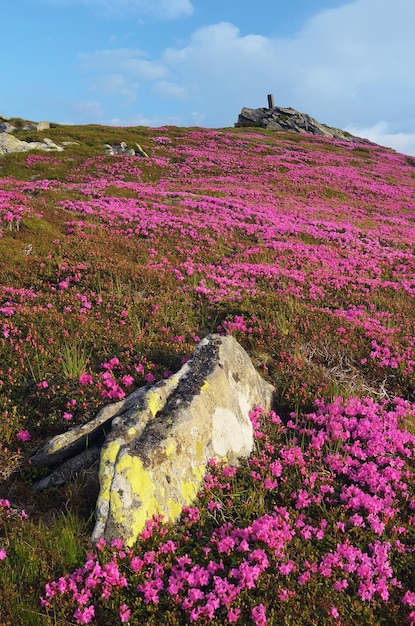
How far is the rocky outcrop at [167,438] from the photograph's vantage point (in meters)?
5.03

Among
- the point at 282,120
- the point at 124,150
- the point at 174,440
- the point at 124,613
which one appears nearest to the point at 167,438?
the point at 174,440

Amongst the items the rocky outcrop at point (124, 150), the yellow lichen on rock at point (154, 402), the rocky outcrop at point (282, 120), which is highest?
the rocky outcrop at point (282, 120)

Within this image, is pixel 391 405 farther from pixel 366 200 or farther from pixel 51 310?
pixel 366 200

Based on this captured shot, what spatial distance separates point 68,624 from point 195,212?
22552mm

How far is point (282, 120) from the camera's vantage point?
84.5 meters

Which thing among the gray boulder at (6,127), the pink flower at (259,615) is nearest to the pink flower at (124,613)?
the pink flower at (259,615)

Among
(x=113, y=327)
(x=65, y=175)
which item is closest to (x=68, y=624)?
(x=113, y=327)

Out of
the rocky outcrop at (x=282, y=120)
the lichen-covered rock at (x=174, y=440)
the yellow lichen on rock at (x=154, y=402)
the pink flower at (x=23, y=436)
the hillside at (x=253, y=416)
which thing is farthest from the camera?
the rocky outcrop at (x=282, y=120)

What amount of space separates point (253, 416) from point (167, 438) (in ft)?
7.37

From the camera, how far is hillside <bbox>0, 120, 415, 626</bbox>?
4.50 metres

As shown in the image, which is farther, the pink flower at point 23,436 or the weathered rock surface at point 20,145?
the weathered rock surface at point 20,145

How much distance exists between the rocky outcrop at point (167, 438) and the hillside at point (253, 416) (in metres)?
0.27

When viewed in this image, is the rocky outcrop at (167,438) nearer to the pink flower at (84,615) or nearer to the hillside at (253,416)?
the hillside at (253,416)

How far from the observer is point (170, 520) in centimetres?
526
